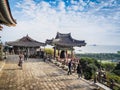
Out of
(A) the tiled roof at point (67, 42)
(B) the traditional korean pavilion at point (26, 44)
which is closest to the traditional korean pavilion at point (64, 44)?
(A) the tiled roof at point (67, 42)

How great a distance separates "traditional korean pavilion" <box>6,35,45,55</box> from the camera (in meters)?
43.6

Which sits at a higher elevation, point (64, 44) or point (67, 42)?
point (67, 42)

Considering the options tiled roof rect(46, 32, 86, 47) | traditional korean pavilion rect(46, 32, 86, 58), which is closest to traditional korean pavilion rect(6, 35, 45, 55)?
tiled roof rect(46, 32, 86, 47)

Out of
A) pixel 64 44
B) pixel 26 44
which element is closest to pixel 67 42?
pixel 64 44

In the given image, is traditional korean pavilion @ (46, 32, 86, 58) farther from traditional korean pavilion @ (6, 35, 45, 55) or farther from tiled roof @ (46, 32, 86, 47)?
traditional korean pavilion @ (6, 35, 45, 55)

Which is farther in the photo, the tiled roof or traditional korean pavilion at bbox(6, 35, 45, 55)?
traditional korean pavilion at bbox(6, 35, 45, 55)

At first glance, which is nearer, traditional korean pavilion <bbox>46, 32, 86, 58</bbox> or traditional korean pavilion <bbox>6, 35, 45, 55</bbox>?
traditional korean pavilion <bbox>46, 32, 86, 58</bbox>

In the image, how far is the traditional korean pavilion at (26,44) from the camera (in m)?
43.6

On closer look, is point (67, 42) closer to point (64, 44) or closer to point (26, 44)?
point (64, 44)

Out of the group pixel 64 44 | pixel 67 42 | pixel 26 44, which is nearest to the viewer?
pixel 64 44

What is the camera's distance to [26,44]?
144 ft

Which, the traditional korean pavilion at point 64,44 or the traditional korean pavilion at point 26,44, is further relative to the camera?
the traditional korean pavilion at point 26,44

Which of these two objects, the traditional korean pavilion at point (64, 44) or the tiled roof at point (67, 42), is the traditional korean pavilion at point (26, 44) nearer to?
the tiled roof at point (67, 42)

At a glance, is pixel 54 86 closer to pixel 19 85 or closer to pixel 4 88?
pixel 19 85
